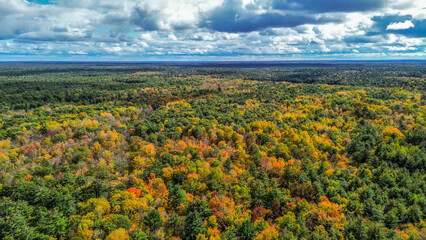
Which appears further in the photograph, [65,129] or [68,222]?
[65,129]

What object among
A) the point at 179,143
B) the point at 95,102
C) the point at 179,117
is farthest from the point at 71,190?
the point at 95,102

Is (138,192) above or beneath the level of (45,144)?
beneath

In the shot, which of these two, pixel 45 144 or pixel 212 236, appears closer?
pixel 212 236

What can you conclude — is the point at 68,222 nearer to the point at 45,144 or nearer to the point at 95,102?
the point at 45,144

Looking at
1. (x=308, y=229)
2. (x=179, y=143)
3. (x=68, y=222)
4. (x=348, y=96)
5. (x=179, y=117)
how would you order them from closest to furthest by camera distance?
1. (x=68, y=222)
2. (x=308, y=229)
3. (x=179, y=143)
4. (x=179, y=117)
5. (x=348, y=96)

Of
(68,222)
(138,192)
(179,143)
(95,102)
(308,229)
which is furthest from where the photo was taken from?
(95,102)

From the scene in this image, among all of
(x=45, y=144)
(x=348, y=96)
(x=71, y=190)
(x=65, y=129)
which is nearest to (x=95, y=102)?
(x=65, y=129)

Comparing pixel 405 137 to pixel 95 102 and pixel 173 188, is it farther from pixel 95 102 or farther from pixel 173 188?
pixel 95 102

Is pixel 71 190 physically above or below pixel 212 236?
above

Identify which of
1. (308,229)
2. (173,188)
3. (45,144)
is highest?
(45,144)
